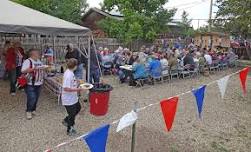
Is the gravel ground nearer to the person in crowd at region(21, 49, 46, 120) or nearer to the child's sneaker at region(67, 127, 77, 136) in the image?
the child's sneaker at region(67, 127, 77, 136)

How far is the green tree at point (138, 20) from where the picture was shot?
78.8ft

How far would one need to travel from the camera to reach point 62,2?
31.8 metres

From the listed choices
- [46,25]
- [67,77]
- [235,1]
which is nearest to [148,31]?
[235,1]

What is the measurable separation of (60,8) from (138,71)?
66.9 ft

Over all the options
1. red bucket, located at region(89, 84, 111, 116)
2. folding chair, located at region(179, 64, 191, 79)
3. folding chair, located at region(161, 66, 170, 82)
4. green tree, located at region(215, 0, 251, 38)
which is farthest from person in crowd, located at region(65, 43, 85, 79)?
green tree, located at region(215, 0, 251, 38)

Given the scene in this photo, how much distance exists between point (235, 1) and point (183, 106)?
1290cm

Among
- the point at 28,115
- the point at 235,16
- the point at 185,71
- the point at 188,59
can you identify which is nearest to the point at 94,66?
the point at 28,115

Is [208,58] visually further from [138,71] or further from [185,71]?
[138,71]

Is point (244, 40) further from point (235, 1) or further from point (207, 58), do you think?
point (207, 58)

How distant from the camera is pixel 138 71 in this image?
1278cm

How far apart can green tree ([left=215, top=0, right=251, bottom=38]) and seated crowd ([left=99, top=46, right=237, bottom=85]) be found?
7.63 ft

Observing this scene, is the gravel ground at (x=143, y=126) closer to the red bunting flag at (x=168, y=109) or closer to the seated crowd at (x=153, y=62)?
the red bunting flag at (x=168, y=109)

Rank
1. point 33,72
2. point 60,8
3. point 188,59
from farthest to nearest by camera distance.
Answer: point 60,8 → point 188,59 → point 33,72

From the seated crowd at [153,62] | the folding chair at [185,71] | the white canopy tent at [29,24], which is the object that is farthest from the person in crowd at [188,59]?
the white canopy tent at [29,24]
